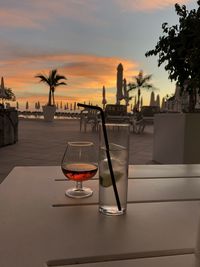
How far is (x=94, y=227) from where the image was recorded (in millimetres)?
507

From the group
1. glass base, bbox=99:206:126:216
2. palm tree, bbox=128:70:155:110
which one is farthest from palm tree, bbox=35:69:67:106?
glass base, bbox=99:206:126:216

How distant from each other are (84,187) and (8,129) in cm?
445

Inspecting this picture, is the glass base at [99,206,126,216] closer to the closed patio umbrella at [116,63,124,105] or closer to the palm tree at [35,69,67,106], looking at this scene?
the closed patio umbrella at [116,63,124,105]

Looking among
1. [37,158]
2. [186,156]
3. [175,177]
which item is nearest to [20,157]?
[37,158]

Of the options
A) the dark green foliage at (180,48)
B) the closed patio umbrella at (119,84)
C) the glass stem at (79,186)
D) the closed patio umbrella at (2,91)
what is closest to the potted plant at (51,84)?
the closed patio umbrella at (2,91)

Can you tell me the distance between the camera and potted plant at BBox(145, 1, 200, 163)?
1196mm

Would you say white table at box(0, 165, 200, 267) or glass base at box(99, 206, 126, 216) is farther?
glass base at box(99, 206, 126, 216)

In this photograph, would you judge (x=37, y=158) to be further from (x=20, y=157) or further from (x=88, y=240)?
(x=88, y=240)

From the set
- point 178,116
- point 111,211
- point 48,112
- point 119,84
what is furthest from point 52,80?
point 111,211

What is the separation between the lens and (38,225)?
0.51 m

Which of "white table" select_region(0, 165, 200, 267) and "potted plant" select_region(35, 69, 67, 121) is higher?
"potted plant" select_region(35, 69, 67, 121)

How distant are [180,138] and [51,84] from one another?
10457 mm

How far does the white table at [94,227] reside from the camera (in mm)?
406

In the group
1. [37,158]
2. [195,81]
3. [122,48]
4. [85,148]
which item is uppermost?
[122,48]
